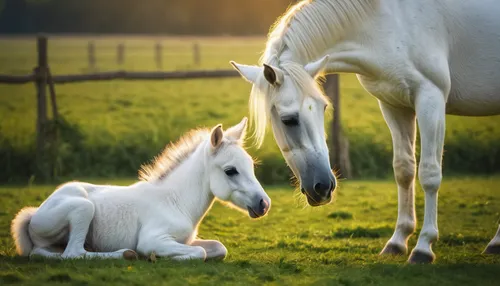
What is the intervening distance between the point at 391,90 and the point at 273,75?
1.28 metres

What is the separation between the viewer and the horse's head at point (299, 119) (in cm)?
585

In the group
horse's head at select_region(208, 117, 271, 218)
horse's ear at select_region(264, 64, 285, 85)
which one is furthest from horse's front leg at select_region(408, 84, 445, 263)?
horse's head at select_region(208, 117, 271, 218)

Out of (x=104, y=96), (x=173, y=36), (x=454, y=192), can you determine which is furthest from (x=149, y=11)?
(x=454, y=192)

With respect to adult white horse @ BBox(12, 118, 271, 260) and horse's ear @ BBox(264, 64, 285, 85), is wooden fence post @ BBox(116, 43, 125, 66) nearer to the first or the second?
adult white horse @ BBox(12, 118, 271, 260)

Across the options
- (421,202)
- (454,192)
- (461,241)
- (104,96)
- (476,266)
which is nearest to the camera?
(476,266)

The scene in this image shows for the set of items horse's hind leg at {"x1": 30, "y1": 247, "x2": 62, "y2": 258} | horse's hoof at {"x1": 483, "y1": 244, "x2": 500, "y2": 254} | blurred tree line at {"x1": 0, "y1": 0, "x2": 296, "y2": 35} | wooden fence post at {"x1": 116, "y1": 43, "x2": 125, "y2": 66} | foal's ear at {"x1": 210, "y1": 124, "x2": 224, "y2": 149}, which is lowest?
horse's hoof at {"x1": 483, "y1": 244, "x2": 500, "y2": 254}

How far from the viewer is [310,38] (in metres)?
6.39

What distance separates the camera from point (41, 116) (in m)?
12.6

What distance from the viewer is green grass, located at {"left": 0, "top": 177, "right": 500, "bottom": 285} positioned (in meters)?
5.35

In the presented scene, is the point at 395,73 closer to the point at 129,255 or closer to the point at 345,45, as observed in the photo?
the point at 345,45

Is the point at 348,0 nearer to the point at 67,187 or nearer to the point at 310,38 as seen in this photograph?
the point at 310,38

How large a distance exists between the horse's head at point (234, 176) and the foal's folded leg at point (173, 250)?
51 centimetres

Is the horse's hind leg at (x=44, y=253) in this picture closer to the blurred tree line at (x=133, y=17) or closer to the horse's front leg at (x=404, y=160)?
the horse's front leg at (x=404, y=160)

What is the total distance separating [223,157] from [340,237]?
2625mm
